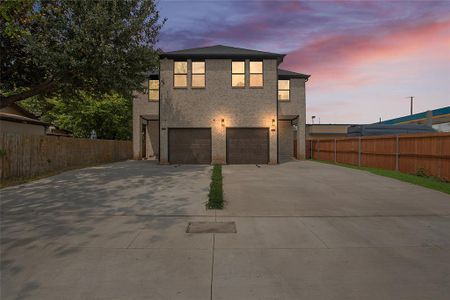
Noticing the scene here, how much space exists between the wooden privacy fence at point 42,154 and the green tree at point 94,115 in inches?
406

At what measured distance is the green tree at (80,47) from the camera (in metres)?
12.6

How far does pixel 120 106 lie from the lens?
37125mm

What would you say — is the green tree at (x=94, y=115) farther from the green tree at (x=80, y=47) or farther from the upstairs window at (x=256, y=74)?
the green tree at (x=80, y=47)

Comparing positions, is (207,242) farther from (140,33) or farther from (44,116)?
(44,116)

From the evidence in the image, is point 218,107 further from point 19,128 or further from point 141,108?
point 19,128

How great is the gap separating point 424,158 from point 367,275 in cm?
1234

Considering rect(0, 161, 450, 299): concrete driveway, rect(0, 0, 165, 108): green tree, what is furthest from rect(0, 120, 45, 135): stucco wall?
rect(0, 161, 450, 299): concrete driveway

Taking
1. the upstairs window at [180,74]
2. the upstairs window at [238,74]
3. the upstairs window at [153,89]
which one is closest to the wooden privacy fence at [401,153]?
the upstairs window at [238,74]

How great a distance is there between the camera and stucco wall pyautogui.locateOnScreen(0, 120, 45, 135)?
84.8 ft

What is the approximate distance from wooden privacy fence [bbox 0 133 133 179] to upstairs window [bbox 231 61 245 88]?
11064 millimetres

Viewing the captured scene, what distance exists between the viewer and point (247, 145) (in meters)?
23.0

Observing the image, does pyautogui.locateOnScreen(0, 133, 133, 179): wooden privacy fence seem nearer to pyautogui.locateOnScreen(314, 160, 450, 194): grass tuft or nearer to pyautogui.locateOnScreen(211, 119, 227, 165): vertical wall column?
pyautogui.locateOnScreen(211, 119, 227, 165): vertical wall column

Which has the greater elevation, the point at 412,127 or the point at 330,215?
the point at 412,127

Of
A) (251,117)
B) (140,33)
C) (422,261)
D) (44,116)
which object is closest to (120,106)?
(44,116)
